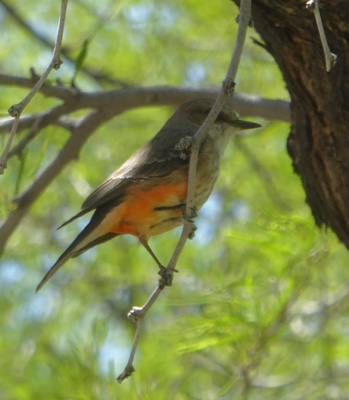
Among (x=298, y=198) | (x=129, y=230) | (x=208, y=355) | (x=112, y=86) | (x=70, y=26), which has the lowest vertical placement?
(x=208, y=355)

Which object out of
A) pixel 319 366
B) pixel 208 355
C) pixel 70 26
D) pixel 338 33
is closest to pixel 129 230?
pixel 208 355

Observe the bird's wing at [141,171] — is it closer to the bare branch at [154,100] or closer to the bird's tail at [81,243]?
the bird's tail at [81,243]

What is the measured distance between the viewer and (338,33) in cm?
320

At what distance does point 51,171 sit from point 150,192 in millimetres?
770

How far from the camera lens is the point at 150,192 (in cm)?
403

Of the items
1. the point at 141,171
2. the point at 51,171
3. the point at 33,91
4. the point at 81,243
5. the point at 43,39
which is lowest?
the point at 33,91

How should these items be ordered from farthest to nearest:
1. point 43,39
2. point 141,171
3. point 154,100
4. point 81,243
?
point 43,39, point 154,100, point 141,171, point 81,243

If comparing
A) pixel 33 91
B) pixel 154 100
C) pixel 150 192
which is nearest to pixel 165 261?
pixel 154 100

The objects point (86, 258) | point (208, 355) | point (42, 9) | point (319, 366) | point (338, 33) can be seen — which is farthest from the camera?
point (86, 258)

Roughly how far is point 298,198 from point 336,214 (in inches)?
114

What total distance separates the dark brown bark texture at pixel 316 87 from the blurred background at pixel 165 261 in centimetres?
55

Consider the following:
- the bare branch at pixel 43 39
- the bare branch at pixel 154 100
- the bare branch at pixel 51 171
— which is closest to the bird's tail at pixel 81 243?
the bare branch at pixel 51 171

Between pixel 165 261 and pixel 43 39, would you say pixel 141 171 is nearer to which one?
pixel 165 261

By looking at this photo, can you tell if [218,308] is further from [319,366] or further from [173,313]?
[173,313]
